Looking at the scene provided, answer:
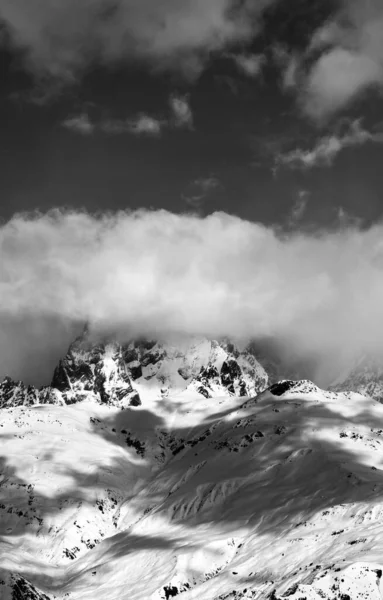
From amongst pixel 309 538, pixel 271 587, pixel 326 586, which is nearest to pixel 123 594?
pixel 309 538

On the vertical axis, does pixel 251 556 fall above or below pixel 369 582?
above

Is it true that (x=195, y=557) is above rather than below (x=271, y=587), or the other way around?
above

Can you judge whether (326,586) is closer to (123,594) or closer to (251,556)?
(251,556)

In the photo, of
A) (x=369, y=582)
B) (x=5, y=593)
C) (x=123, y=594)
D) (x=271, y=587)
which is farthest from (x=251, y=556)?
(x=369, y=582)

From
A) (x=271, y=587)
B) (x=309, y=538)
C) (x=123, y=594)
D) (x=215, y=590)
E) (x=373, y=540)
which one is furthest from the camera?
(x=123, y=594)

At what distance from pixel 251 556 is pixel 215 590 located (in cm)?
2091

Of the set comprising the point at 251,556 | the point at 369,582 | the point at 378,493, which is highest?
the point at 378,493

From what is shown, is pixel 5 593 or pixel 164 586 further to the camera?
pixel 164 586

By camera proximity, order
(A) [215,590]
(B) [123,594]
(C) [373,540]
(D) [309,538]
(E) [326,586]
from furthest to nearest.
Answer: (B) [123,594]
(D) [309,538]
(A) [215,590]
(C) [373,540]
(E) [326,586]

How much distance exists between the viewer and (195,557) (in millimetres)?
198500

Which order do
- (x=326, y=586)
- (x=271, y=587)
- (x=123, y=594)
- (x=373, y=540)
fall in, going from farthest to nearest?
1. (x=123, y=594)
2. (x=373, y=540)
3. (x=271, y=587)
4. (x=326, y=586)

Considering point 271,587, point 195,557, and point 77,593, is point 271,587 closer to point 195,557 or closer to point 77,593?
point 195,557

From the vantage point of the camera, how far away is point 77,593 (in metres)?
200

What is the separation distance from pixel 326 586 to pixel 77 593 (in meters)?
110
